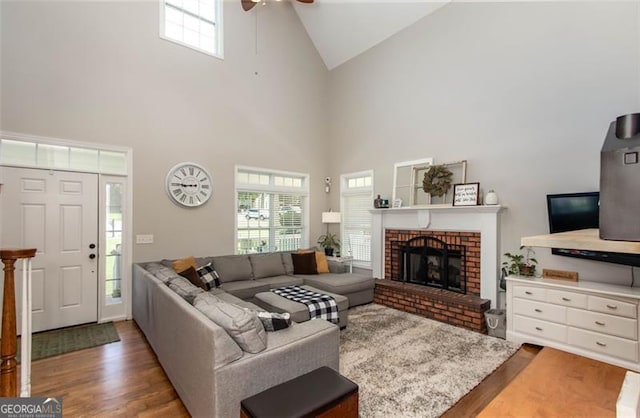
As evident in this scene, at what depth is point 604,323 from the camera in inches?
118

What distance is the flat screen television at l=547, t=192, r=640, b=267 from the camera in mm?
3186

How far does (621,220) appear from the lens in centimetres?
75

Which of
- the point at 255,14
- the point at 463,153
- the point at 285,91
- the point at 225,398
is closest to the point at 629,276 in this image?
the point at 463,153

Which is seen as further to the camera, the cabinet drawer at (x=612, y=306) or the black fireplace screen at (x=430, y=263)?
the black fireplace screen at (x=430, y=263)

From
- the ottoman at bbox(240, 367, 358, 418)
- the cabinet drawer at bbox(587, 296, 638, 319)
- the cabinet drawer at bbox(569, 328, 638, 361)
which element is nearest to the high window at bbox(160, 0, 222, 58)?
the ottoman at bbox(240, 367, 358, 418)

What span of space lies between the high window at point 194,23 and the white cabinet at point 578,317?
5.76 m

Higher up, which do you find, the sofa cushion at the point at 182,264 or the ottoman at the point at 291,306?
the sofa cushion at the point at 182,264

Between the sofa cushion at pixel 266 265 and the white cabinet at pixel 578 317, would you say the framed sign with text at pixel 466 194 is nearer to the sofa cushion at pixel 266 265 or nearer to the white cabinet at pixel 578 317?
the white cabinet at pixel 578 317

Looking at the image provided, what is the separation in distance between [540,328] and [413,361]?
156 cm

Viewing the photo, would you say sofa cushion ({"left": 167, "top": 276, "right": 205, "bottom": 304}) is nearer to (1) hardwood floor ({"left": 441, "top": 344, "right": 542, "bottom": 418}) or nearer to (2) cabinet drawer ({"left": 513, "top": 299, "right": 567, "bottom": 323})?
(1) hardwood floor ({"left": 441, "top": 344, "right": 542, "bottom": 418})

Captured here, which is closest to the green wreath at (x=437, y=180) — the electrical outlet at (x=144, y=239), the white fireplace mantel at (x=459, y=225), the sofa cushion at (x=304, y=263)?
the white fireplace mantel at (x=459, y=225)

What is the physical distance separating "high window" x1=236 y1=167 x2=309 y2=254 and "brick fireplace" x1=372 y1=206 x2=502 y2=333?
1.80 metres

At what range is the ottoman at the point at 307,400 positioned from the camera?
1580 mm

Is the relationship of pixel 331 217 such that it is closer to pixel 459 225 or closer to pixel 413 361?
pixel 459 225
